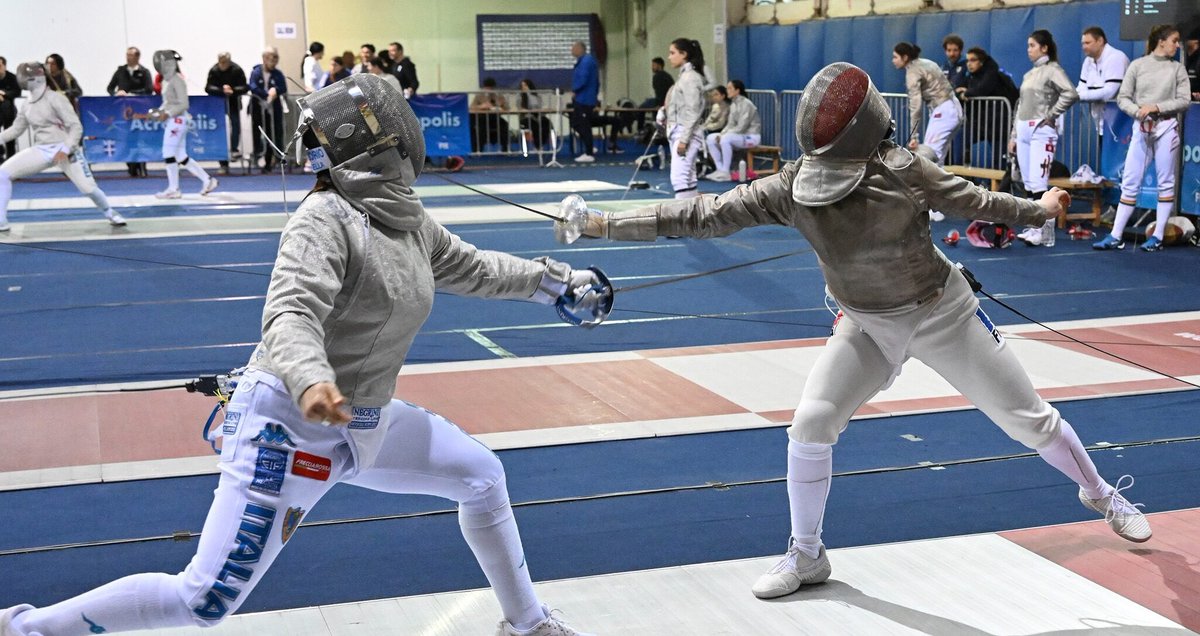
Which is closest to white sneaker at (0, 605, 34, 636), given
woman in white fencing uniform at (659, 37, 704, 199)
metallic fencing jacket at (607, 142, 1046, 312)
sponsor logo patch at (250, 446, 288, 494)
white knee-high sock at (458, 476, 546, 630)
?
sponsor logo patch at (250, 446, 288, 494)

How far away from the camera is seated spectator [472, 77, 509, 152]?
1755cm

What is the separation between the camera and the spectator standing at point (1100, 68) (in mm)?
9961

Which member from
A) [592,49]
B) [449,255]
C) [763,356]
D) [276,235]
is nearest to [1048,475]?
[763,356]

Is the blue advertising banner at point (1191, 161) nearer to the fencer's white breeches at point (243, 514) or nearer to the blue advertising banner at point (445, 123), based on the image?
the fencer's white breeches at point (243, 514)

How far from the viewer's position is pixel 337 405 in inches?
84.7

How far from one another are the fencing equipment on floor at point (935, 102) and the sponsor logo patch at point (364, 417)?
9.33 m

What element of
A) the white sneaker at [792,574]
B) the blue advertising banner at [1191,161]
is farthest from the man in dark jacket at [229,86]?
the white sneaker at [792,574]

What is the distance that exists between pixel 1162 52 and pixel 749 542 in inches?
281

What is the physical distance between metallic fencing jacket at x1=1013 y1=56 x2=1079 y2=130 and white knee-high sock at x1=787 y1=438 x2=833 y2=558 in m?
7.22

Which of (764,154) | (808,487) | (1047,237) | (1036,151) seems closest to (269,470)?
(808,487)

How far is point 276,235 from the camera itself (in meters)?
10.5

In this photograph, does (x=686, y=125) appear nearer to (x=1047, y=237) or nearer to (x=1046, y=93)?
(x=1046, y=93)

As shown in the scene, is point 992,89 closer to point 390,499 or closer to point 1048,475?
point 1048,475

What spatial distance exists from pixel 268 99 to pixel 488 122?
3.18 m
